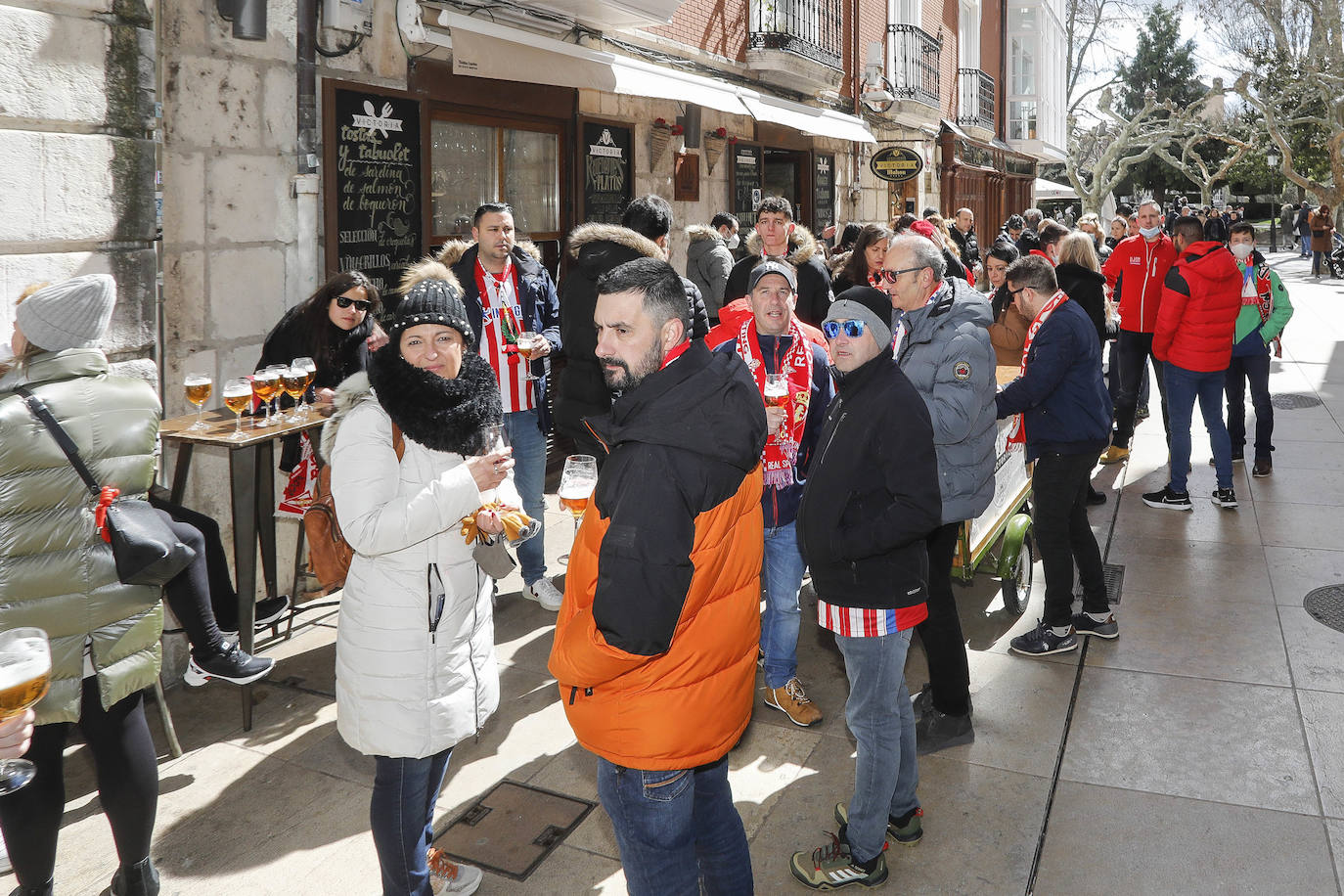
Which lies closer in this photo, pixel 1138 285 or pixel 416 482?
pixel 416 482

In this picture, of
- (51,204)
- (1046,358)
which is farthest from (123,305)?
(1046,358)

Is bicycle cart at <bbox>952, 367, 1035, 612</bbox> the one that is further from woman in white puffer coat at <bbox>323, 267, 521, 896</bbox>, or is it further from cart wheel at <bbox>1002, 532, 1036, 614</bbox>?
woman in white puffer coat at <bbox>323, 267, 521, 896</bbox>

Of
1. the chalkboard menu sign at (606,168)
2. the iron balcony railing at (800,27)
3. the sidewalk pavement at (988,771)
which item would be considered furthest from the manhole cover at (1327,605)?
the iron balcony railing at (800,27)

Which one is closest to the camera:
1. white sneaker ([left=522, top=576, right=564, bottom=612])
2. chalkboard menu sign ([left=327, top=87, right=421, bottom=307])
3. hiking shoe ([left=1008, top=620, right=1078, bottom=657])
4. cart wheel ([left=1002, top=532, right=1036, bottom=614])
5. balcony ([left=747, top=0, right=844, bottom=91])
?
hiking shoe ([left=1008, top=620, right=1078, bottom=657])

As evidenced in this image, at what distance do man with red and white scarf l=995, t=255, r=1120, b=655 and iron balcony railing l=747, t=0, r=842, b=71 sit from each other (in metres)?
9.05

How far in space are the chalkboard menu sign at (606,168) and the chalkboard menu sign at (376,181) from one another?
8.21 feet

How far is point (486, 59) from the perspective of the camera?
6.95 meters

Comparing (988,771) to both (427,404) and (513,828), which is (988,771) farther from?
(427,404)

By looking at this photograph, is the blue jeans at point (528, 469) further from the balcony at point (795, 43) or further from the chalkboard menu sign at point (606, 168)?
the balcony at point (795, 43)

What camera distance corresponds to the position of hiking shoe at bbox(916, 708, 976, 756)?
14.6ft

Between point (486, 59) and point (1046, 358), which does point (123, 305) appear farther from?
point (1046, 358)

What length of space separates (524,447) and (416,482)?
10.0ft

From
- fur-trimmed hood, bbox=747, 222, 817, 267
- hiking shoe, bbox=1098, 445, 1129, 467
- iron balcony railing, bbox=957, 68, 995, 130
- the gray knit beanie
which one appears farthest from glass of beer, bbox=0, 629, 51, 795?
iron balcony railing, bbox=957, 68, 995, 130

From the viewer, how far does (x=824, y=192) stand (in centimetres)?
1597
